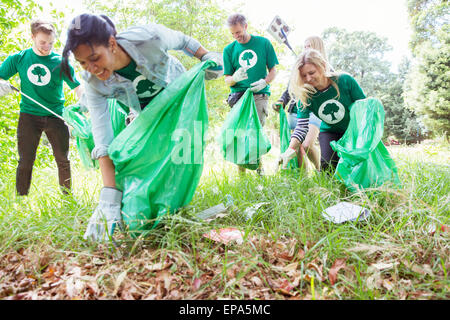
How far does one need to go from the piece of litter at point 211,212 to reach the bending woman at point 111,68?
47 cm

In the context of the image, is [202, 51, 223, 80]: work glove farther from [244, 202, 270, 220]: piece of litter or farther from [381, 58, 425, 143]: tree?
[381, 58, 425, 143]: tree

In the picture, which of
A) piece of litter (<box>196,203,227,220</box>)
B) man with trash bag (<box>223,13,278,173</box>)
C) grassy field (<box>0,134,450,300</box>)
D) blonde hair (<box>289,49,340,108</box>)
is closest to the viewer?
grassy field (<box>0,134,450,300</box>)

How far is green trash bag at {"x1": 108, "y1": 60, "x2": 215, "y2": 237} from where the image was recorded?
1479 mm

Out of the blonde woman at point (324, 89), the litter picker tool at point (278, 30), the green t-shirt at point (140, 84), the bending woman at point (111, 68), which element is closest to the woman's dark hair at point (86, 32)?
the bending woman at point (111, 68)

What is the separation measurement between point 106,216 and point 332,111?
6.04 feet

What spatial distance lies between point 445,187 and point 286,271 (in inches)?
61.2

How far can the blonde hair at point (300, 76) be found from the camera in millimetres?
2156

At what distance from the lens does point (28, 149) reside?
8.11ft

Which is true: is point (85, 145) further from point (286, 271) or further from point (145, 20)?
point (145, 20)

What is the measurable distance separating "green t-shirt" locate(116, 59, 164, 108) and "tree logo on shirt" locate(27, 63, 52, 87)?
1252mm

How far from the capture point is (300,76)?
223 cm

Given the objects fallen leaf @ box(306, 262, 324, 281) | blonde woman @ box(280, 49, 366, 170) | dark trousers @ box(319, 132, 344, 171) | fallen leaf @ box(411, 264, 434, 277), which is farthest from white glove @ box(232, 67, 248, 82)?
fallen leaf @ box(411, 264, 434, 277)
